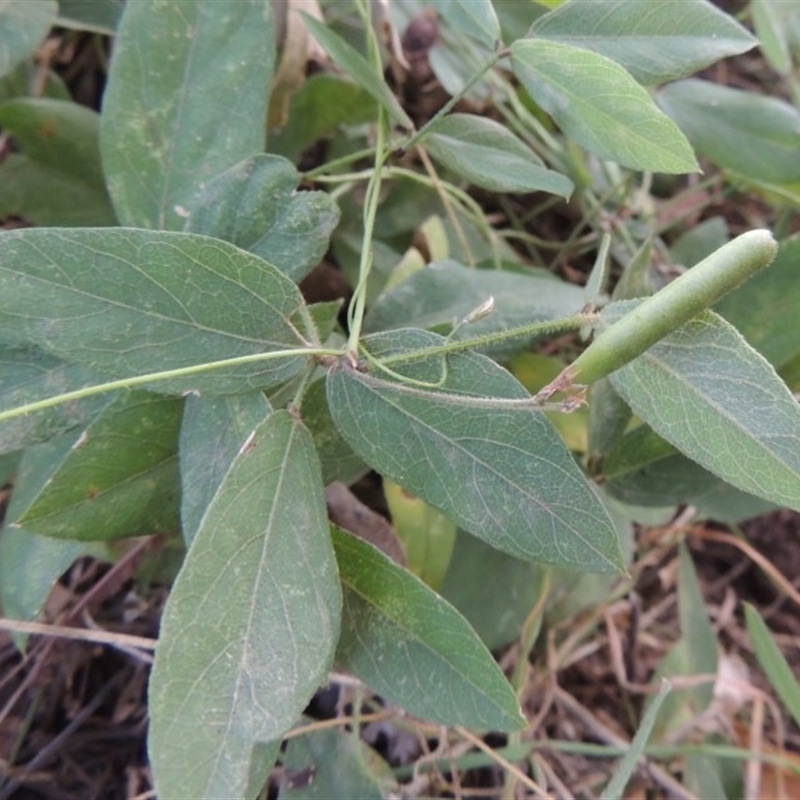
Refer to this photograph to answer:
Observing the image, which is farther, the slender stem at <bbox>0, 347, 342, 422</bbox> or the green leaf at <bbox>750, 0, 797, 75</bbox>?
the green leaf at <bbox>750, 0, 797, 75</bbox>

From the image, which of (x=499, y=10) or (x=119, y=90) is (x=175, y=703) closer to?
(x=119, y=90)

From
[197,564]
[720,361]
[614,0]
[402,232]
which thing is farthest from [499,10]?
[197,564]

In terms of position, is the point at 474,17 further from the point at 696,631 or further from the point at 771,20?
the point at 696,631

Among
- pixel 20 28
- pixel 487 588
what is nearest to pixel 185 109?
pixel 20 28

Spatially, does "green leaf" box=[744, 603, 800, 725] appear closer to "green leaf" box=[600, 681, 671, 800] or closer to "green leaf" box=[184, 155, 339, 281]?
"green leaf" box=[600, 681, 671, 800]

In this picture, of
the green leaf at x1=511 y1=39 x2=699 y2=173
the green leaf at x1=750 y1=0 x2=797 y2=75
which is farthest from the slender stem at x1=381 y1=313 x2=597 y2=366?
the green leaf at x1=750 y1=0 x2=797 y2=75

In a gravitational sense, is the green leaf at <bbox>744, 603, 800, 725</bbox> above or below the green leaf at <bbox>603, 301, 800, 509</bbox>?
below

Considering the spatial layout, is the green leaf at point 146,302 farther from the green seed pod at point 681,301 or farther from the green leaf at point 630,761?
the green leaf at point 630,761
